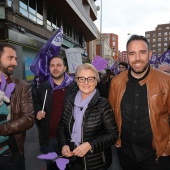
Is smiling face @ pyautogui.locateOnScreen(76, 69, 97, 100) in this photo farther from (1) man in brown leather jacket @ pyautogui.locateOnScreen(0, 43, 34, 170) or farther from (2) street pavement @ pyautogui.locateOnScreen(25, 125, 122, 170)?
(2) street pavement @ pyautogui.locateOnScreen(25, 125, 122, 170)

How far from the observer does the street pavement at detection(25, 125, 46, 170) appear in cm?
394

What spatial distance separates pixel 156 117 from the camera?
2.12 meters

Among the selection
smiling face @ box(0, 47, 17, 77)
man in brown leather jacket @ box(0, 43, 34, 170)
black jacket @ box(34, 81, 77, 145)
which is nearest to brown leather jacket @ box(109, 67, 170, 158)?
black jacket @ box(34, 81, 77, 145)

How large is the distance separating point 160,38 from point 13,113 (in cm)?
13070

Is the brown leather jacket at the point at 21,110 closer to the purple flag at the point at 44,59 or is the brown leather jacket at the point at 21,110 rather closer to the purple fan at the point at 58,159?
the purple fan at the point at 58,159

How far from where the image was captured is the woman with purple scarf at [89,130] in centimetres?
208

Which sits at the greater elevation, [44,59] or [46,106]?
[44,59]

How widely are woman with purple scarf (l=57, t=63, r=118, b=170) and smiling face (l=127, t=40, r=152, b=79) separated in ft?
1.49

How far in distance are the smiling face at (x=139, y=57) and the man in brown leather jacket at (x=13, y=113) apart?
1.24 meters

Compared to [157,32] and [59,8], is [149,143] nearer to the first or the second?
[59,8]

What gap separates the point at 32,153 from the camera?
15.0 feet

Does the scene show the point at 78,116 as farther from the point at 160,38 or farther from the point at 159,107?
the point at 160,38

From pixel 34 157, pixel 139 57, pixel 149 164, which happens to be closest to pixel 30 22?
pixel 34 157

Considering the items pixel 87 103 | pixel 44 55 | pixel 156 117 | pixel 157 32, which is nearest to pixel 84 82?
pixel 87 103
